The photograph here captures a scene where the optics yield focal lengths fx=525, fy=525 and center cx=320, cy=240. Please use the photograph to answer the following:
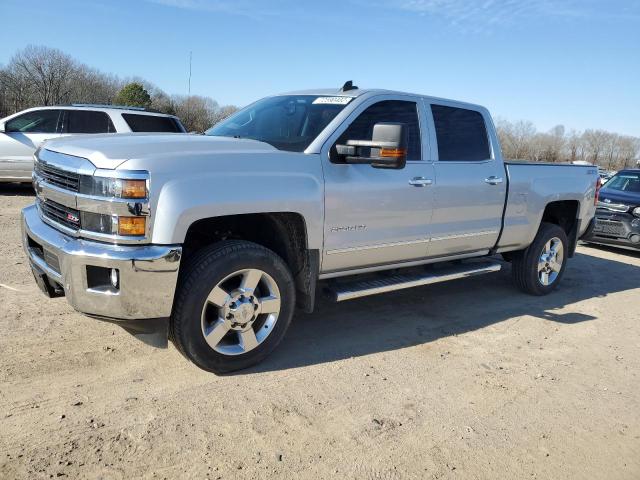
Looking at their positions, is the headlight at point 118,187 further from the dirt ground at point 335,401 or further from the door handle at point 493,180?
the door handle at point 493,180

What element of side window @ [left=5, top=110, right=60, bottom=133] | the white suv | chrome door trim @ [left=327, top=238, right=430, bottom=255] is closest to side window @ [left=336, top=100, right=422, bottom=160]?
chrome door trim @ [left=327, top=238, right=430, bottom=255]

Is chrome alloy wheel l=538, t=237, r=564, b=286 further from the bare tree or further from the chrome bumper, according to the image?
the bare tree

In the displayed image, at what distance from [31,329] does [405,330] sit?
302cm

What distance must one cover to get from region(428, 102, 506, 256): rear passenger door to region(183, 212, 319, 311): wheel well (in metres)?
Answer: 1.36

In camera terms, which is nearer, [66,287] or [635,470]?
[635,470]

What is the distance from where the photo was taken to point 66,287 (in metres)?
3.12

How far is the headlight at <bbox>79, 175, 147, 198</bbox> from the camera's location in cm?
297

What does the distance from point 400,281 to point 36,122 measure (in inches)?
364

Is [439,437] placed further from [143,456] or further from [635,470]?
[143,456]

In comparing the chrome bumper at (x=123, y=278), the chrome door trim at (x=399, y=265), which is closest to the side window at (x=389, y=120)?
the chrome door trim at (x=399, y=265)

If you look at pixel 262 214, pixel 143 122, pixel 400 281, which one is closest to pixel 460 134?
pixel 400 281

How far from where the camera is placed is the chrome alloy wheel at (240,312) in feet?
11.2

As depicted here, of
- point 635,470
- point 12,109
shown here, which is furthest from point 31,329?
point 12,109

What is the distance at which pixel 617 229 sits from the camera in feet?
30.0
